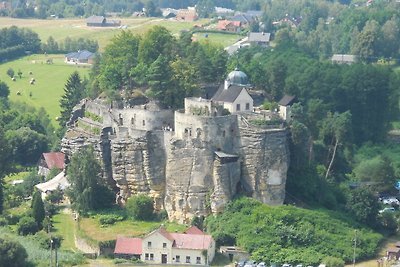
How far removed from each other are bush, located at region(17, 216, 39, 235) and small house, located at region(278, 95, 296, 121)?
18.9m

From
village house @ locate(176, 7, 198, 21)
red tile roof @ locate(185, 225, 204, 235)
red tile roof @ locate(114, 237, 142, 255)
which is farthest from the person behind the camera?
village house @ locate(176, 7, 198, 21)

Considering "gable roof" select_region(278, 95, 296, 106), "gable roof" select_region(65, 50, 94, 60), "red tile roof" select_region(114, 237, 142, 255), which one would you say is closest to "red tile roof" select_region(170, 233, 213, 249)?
"red tile roof" select_region(114, 237, 142, 255)

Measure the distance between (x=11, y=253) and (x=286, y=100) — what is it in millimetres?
29227

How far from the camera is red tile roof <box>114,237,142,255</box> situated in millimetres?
64688

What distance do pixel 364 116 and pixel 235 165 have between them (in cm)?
2720

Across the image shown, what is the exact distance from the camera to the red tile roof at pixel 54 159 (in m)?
83.6

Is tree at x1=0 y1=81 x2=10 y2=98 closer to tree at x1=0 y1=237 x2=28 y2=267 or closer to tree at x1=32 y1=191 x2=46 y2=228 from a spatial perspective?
tree at x1=32 y1=191 x2=46 y2=228

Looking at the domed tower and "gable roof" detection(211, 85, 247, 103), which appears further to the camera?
the domed tower

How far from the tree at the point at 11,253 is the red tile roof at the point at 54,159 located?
2241 centimetres

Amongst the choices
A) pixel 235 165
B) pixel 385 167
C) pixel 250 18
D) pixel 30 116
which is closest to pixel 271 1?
pixel 250 18

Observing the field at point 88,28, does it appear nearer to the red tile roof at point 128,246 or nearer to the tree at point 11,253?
the red tile roof at point 128,246

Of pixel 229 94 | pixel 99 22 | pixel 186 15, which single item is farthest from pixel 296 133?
pixel 186 15

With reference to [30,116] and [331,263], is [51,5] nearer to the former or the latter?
[30,116]

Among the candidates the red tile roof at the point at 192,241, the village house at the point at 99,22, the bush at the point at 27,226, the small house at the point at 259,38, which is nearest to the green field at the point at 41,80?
the small house at the point at 259,38
